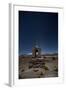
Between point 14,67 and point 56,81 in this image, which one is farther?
point 56,81

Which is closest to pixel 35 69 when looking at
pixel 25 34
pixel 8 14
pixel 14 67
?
pixel 14 67

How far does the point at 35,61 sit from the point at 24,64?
4.2 inches

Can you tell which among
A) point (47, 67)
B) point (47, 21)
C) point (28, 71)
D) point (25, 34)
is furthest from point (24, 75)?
point (47, 21)

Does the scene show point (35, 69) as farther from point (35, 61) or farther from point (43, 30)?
point (43, 30)

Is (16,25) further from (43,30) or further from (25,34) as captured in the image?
(43,30)

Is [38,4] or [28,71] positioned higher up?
[38,4]

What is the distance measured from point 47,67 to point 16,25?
19.1 inches

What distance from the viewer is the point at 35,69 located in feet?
6.95

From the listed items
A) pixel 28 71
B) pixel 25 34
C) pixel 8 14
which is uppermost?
pixel 8 14

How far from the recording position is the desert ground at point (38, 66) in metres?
2.08

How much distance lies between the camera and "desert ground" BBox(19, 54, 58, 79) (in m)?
2.08

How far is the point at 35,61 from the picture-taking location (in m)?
2.12

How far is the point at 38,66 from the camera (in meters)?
2.12
